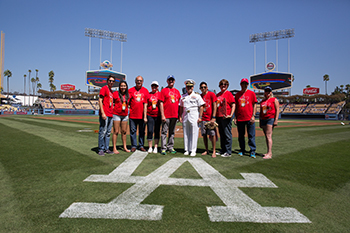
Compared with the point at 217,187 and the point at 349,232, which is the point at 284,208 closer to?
the point at 349,232

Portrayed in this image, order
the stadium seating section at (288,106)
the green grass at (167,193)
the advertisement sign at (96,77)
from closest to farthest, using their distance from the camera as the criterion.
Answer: the green grass at (167,193) < the advertisement sign at (96,77) < the stadium seating section at (288,106)

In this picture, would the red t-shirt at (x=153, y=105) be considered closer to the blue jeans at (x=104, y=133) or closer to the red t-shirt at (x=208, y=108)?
the blue jeans at (x=104, y=133)

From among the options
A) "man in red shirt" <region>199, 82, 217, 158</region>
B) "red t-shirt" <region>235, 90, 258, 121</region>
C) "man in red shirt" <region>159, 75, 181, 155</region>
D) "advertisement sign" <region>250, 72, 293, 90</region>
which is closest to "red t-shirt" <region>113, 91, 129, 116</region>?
"man in red shirt" <region>159, 75, 181, 155</region>

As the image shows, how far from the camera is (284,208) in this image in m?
2.45

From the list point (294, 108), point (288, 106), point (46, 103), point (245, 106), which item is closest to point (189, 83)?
point (245, 106)

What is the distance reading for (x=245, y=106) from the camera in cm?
564

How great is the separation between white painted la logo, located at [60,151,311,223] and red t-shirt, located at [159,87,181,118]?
1954 millimetres

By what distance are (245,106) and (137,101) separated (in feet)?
9.86

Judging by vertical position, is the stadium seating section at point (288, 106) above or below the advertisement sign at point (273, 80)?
below

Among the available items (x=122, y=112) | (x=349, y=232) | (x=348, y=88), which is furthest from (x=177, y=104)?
(x=348, y=88)

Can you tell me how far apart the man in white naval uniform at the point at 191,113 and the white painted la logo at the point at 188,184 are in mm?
1598

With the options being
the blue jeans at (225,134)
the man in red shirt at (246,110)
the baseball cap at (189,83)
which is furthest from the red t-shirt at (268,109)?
the baseball cap at (189,83)

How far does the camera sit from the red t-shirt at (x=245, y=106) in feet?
18.4

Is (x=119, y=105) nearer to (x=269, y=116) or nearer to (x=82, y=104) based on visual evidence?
(x=269, y=116)
